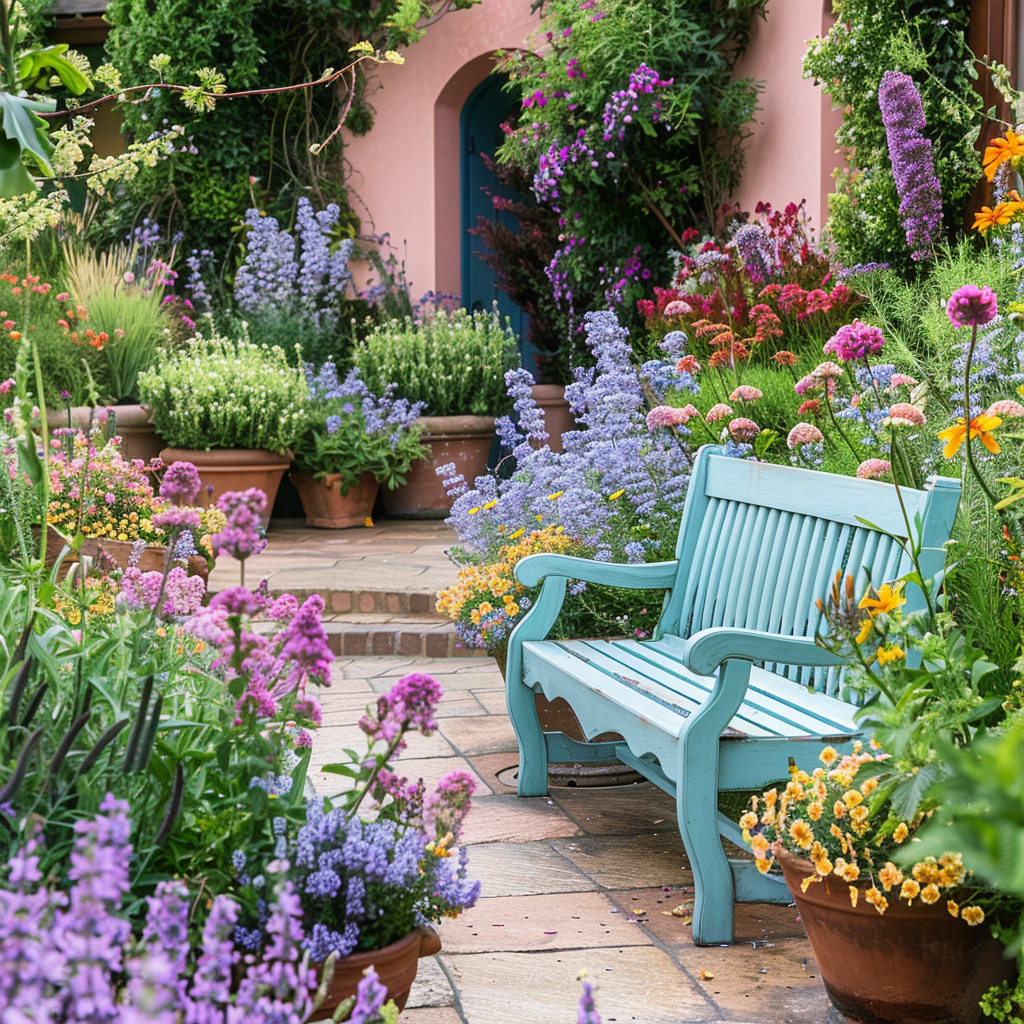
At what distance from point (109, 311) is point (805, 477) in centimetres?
615

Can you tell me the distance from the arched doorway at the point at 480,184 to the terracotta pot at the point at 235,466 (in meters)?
3.38

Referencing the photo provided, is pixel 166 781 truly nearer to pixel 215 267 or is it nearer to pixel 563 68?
pixel 563 68

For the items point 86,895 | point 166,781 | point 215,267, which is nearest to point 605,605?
point 166,781

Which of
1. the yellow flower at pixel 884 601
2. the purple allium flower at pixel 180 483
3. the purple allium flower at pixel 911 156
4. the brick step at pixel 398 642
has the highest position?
the purple allium flower at pixel 911 156

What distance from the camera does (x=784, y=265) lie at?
20.7ft

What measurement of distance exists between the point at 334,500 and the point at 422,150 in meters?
3.58

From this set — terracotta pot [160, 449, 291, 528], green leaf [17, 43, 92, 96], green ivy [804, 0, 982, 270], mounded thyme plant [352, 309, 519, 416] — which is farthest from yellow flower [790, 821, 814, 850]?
mounded thyme plant [352, 309, 519, 416]

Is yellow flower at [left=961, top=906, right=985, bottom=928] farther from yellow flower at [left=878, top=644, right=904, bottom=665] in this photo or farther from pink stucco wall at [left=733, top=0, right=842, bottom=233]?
pink stucco wall at [left=733, top=0, right=842, bottom=233]

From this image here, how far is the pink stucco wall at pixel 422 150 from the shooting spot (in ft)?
32.2

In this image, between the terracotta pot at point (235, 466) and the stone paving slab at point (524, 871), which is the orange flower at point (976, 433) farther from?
the terracotta pot at point (235, 466)

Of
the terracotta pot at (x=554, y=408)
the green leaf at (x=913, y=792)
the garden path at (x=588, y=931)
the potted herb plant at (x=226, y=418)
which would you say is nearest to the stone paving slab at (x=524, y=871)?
the garden path at (x=588, y=931)

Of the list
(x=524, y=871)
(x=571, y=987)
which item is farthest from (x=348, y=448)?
(x=571, y=987)

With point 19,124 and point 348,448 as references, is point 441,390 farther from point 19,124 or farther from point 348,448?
point 19,124

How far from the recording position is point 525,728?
3.61 m
